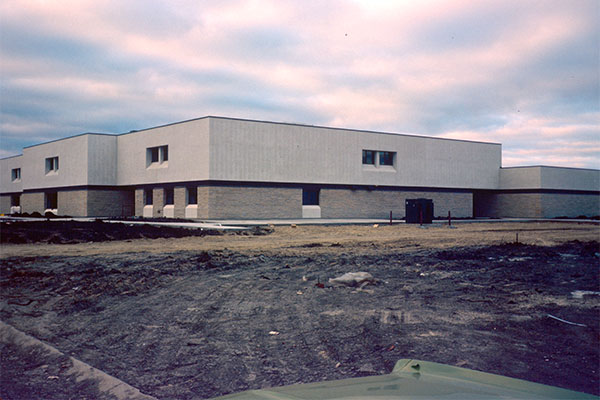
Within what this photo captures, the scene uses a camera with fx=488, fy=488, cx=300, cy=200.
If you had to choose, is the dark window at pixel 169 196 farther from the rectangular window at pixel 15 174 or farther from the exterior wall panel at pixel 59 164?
the rectangular window at pixel 15 174

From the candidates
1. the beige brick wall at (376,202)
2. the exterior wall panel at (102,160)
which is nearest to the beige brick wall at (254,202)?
the beige brick wall at (376,202)

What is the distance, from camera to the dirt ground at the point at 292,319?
4.75 metres

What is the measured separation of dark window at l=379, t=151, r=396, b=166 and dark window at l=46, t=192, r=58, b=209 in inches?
1332

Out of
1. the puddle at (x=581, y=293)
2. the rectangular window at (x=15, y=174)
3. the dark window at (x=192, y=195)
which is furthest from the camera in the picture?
the rectangular window at (x=15, y=174)

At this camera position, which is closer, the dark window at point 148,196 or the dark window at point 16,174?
the dark window at point 148,196

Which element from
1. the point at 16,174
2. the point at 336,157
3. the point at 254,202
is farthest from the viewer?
the point at 16,174

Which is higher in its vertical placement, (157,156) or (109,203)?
(157,156)

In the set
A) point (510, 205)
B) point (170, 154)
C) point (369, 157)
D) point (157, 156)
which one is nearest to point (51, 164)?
point (157, 156)

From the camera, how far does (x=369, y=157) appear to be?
4466 cm

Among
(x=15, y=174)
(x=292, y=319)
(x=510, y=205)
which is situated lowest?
(x=292, y=319)

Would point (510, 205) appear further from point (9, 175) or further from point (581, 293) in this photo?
point (9, 175)

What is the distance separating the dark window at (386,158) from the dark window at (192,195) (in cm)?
1717

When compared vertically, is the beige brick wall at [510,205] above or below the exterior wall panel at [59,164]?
below

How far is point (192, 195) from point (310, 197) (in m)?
9.81
